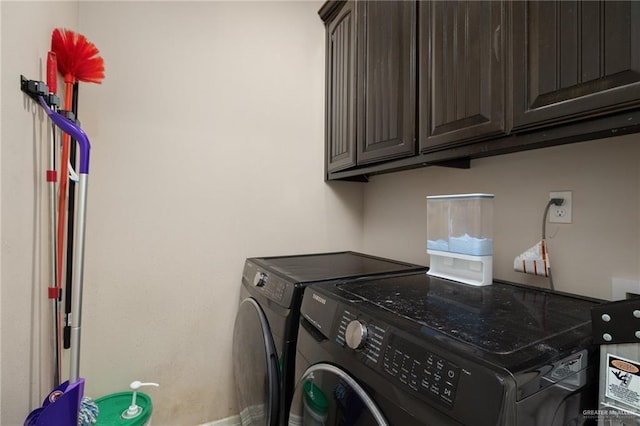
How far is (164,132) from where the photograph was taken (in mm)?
1561

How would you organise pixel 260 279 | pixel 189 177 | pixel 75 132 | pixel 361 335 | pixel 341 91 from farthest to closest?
pixel 341 91 → pixel 189 177 → pixel 260 279 → pixel 75 132 → pixel 361 335

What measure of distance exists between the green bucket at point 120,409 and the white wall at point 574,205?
161cm

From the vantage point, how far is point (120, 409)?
137 centimetres

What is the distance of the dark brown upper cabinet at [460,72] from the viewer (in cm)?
92

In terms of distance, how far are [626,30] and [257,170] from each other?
4.98 feet

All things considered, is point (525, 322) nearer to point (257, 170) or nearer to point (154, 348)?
point (257, 170)

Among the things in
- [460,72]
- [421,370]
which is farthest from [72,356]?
[460,72]

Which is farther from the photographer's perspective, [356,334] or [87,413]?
[87,413]

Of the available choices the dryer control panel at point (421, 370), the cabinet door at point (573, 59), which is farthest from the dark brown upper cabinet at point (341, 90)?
the dryer control panel at point (421, 370)

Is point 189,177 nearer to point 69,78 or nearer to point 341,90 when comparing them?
point 69,78

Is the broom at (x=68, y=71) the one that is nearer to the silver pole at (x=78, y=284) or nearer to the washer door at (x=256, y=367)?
the silver pole at (x=78, y=284)

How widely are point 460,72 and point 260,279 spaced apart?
43.4 inches

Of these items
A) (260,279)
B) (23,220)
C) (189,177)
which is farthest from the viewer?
(189,177)

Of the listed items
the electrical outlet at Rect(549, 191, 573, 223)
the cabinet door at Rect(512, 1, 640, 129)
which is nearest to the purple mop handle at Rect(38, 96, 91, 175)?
the cabinet door at Rect(512, 1, 640, 129)
